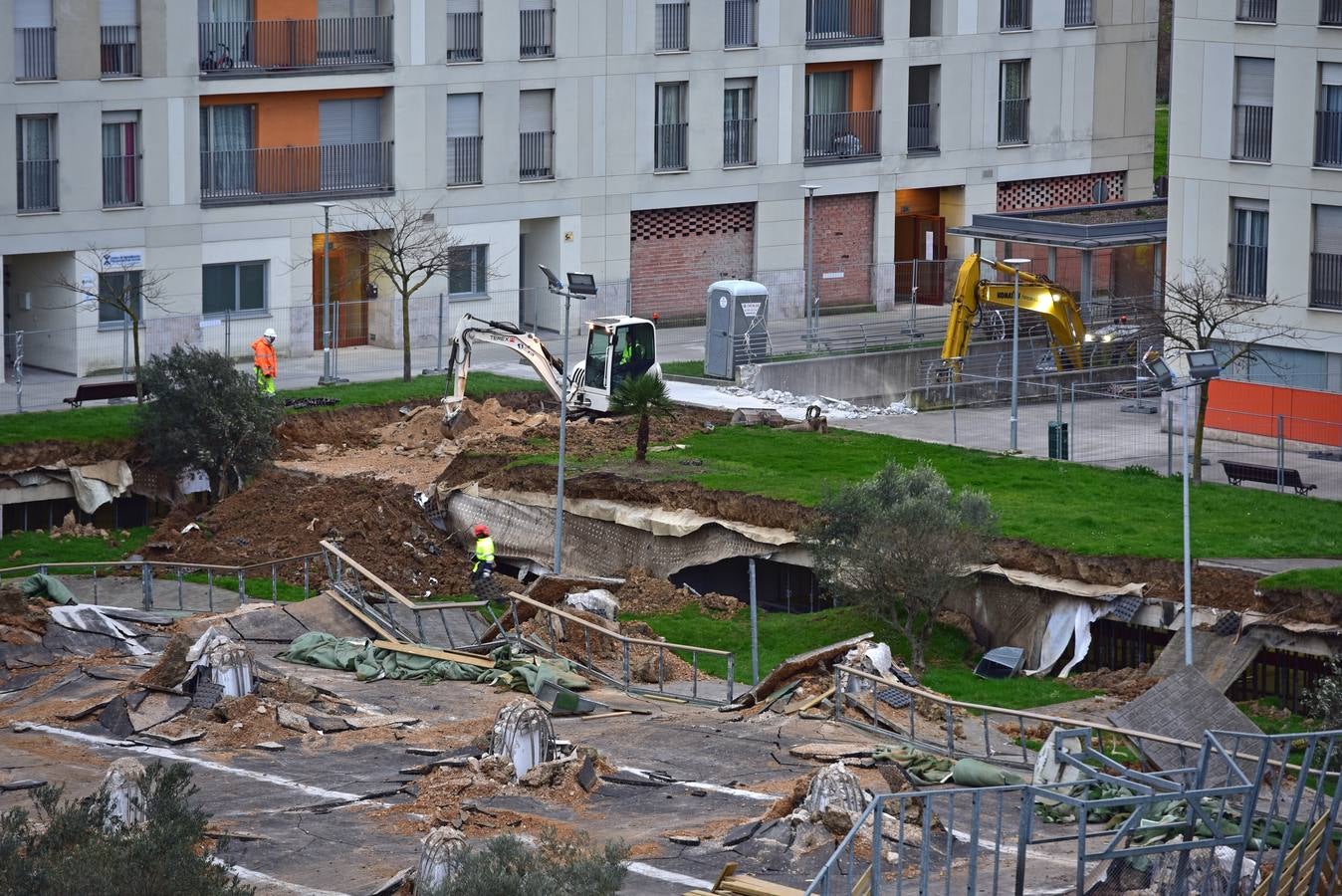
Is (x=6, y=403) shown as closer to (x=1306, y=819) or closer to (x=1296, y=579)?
(x=1296, y=579)

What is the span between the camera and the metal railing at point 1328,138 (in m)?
41.0

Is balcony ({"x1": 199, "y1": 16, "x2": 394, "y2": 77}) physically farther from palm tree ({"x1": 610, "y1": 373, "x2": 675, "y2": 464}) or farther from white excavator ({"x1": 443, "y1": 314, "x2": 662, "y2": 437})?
palm tree ({"x1": 610, "y1": 373, "x2": 675, "y2": 464})

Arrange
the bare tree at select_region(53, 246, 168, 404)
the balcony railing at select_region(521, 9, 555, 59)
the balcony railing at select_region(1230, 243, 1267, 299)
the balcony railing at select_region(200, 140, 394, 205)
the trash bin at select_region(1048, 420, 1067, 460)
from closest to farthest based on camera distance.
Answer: the trash bin at select_region(1048, 420, 1067, 460) < the balcony railing at select_region(1230, 243, 1267, 299) < the bare tree at select_region(53, 246, 168, 404) < the balcony railing at select_region(200, 140, 394, 205) < the balcony railing at select_region(521, 9, 555, 59)

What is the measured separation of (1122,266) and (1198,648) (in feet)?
90.1

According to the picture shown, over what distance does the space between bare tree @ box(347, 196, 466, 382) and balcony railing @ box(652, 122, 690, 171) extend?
19.7 feet

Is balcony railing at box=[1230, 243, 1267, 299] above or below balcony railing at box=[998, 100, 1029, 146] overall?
below

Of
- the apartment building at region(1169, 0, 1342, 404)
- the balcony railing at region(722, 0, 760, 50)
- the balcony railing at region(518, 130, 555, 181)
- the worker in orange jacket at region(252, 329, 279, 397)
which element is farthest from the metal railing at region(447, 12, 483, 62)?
the apartment building at region(1169, 0, 1342, 404)

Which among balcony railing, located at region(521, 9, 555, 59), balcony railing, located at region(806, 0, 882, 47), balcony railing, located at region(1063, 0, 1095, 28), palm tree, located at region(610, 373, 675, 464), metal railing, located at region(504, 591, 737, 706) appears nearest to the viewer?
metal railing, located at region(504, 591, 737, 706)

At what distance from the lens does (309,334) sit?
5050 centimetres

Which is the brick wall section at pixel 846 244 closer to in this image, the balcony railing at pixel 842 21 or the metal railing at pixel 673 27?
the balcony railing at pixel 842 21

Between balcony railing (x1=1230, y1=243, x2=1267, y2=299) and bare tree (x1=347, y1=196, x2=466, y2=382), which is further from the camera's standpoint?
bare tree (x1=347, y1=196, x2=466, y2=382)

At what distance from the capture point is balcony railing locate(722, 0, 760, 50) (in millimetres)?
56125

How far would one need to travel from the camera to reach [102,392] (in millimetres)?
43531

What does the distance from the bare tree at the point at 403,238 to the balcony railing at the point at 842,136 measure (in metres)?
10.6
